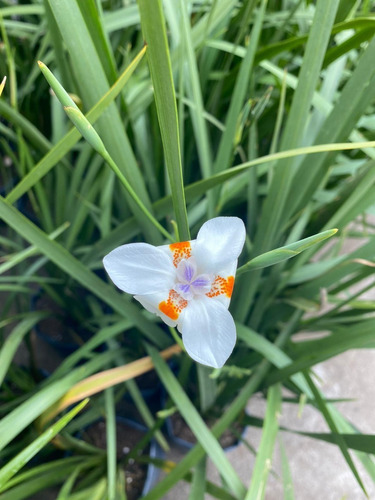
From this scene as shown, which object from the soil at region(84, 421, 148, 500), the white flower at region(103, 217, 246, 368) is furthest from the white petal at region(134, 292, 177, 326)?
the soil at region(84, 421, 148, 500)

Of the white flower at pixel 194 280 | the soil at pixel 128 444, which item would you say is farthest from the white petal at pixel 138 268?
the soil at pixel 128 444

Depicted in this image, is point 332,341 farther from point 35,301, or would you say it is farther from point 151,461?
point 35,301

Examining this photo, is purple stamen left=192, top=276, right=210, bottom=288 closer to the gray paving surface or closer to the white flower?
the white flower

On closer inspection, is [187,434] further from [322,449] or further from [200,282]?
[200,282]

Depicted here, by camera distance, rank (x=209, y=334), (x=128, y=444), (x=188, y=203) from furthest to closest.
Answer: (x=128, y=444)
(x=188, y=203)
(x=209, y=334)

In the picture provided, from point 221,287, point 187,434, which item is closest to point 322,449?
point 187,434

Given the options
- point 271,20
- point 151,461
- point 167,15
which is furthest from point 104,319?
point 271,20

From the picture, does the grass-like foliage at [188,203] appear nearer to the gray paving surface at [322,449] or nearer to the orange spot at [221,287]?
the orange spot at [221,287]

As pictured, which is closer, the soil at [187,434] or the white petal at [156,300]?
the white petal at [156,300]
